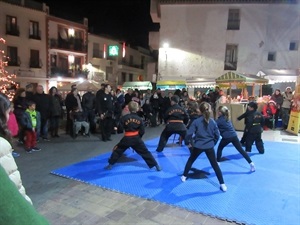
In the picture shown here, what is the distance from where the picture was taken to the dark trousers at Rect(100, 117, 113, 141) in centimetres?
822

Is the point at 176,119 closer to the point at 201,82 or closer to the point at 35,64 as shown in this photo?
the point at 201,82

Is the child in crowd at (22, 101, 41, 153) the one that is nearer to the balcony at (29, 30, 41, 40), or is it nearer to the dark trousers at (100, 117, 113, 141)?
the dark trousers at (100, 117, 113, 141)

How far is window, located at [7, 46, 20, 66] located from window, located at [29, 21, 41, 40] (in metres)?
2.09

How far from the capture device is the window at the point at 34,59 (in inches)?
956

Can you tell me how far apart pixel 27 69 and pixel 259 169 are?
2343 centimetres

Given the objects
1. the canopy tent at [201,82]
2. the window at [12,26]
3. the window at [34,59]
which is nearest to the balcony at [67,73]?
the window at [34,59]

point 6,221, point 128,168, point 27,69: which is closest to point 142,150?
point 128,168

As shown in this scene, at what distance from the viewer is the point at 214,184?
15.7 ft

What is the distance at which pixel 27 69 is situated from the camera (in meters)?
23.8

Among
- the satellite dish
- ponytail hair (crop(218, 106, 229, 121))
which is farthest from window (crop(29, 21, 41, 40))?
ponytail hair (crop(218, 106, 229, 121))

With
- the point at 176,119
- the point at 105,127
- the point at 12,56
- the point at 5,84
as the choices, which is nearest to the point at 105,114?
the point at 105,127

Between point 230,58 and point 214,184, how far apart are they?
15.8 metres

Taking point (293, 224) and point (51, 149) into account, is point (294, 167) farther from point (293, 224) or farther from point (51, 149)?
point (51, 149)

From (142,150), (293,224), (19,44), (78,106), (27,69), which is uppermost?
(19,44)
